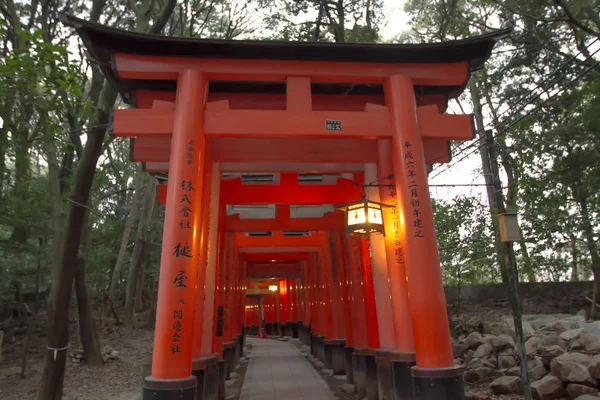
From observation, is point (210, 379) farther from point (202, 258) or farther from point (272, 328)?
point (272, 328)

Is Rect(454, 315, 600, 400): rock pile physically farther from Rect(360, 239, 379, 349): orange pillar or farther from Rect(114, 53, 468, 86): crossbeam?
Rect(114, 53, 468, 86): crossbeam

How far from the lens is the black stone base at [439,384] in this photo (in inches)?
193

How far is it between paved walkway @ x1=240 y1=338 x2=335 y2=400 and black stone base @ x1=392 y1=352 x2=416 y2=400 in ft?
10.3

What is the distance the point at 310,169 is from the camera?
8289mm

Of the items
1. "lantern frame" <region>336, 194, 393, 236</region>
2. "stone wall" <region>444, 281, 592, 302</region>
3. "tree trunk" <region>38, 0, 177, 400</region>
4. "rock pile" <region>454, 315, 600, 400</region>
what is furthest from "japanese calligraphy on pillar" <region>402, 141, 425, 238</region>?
"stone wall" <region>444, 281, 592, 302</region>

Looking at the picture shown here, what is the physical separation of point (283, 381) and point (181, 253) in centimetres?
745

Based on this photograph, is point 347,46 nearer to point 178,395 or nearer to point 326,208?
point 178,395

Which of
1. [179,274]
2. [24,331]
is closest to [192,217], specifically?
[179,274]

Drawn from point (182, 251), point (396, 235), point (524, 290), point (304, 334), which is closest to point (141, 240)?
point (182, 251)

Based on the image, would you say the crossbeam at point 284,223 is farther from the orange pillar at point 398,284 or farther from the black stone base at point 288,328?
the black stone base at point 288,328

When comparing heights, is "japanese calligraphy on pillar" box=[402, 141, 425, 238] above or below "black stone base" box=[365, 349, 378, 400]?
above

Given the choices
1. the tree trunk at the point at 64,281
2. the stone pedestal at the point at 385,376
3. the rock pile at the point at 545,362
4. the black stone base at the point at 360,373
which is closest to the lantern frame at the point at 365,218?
the stone pedestal at the point at 385,376

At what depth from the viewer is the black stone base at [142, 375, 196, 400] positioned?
15.3 ft

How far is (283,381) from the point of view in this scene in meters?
11.2
